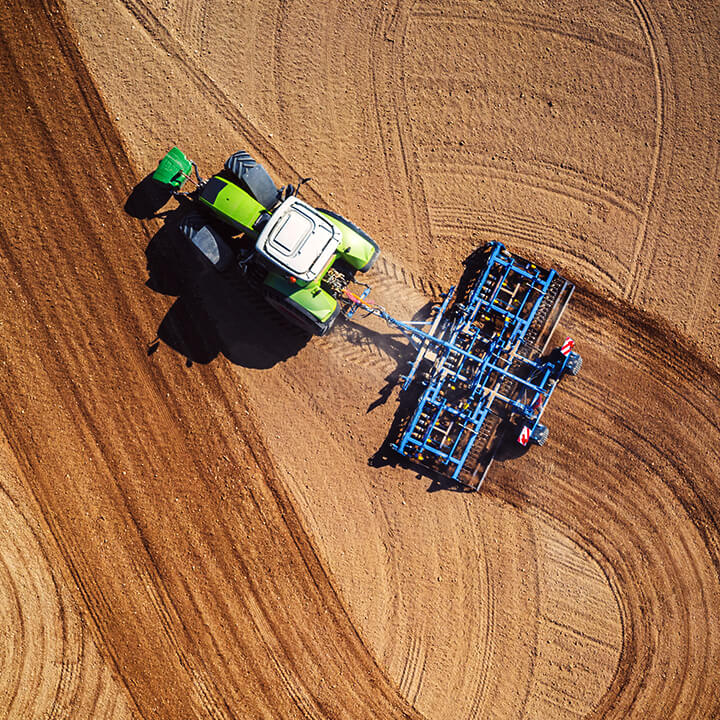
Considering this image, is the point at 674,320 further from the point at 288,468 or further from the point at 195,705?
the point at 195,705

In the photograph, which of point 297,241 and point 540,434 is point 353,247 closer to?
point 297,241

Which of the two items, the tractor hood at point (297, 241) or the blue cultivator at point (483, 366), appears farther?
the blue cultivator at point (483, 366)

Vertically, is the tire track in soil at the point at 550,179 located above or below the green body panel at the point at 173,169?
above

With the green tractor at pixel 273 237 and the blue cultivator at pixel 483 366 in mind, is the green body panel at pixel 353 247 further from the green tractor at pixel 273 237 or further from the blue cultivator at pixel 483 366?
the blue cultivator at pixel 483 366

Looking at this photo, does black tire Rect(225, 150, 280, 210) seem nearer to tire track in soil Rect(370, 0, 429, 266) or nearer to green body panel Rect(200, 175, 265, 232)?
green body panel Rect(200, 175, 265, 232)

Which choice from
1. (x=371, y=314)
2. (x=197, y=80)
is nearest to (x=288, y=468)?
(x=371, y=314)

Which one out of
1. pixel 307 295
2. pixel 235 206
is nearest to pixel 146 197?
pixel 235 206

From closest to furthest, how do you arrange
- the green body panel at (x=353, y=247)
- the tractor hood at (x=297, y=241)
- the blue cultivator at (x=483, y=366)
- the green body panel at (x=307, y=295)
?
the tractor hood at (x=297, y=241), the green body panel at (x=307, y=295), the green body panel at (x=353, y=247), the blue cultivator at (x=483, y=366)

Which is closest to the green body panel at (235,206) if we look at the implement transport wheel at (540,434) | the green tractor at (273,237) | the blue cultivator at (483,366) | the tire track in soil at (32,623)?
the green tractor at (273,237)
